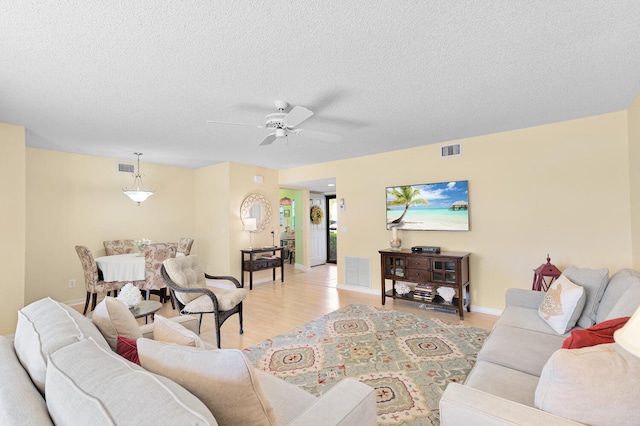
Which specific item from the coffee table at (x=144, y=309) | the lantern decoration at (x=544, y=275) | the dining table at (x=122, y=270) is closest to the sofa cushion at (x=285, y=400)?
the coffee table at (x=144, y=309)

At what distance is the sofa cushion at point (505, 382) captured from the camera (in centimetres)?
140

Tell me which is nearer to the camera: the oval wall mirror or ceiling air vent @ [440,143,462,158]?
ceiling air vent @ [440,143,462,158]

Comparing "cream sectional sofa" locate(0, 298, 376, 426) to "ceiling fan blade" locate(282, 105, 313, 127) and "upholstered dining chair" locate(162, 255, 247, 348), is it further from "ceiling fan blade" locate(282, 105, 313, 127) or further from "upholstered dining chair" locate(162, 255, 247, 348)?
"ceiling fan blade" locate(282, 105, 313, 127)

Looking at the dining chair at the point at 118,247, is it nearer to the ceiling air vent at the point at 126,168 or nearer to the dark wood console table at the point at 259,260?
the ceiling air vent at the point at 126,168

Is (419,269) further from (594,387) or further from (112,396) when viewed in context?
(112,396)

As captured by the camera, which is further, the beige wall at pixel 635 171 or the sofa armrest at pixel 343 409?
the beige wall at pixel 635 171

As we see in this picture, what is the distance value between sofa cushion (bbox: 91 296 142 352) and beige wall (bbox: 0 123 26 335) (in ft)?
9.16

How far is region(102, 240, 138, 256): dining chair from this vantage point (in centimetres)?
495

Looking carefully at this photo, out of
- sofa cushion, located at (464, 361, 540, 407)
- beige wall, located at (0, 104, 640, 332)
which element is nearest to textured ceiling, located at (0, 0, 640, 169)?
beige wall, located at (0, 104, 640, 332)

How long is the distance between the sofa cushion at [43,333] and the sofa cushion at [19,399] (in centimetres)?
4

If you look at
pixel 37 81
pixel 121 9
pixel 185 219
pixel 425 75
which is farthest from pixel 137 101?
pixel 185 219

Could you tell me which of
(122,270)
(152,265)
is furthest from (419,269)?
(122,270)

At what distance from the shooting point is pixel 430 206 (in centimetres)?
436

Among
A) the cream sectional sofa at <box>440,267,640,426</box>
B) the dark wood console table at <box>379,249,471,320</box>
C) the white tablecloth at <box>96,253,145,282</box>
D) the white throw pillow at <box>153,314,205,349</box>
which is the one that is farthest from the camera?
the white tablecloth at <box>96,253,145,282</box>
